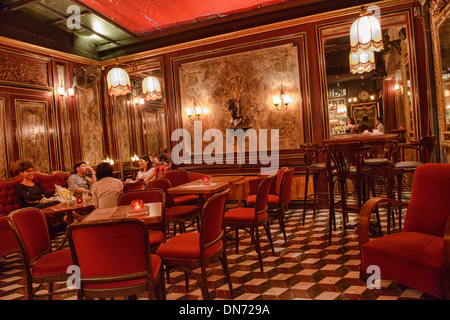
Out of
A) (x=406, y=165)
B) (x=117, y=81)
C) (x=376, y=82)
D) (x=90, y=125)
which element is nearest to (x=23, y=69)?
(x=90, y=125)

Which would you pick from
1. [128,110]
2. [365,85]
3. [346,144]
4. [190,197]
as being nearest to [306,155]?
[346,144]

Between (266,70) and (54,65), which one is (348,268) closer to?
(266,70)

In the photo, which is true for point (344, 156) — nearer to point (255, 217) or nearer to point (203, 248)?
point (255, 217)

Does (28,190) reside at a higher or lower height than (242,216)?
higher

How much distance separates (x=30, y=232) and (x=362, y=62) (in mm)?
4699

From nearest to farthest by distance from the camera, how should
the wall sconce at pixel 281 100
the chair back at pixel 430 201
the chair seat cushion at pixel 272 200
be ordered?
the chair back at pixel 430 201, the chair seat cushion at pixel 272 200, the wall sconce at pixel 281 100

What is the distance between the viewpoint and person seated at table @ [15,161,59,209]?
17.3 ft

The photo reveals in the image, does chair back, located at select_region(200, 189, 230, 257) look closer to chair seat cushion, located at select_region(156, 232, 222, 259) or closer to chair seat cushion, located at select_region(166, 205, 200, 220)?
chair seat cushion, located at select_region(156, 232, 222, 259)

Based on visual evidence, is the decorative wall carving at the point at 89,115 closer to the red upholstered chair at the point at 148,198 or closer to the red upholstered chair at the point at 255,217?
the red upholstered chair at the point at 148,198

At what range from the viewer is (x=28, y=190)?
5.40 m

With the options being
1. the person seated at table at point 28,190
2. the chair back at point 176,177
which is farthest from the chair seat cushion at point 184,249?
the person seated at table at point 28,190

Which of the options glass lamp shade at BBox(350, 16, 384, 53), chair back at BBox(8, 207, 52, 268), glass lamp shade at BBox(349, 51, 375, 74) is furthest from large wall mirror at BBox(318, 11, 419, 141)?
chair back at BBox(8, 207, 52, 268)

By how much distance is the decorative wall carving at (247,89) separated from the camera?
21.1ft

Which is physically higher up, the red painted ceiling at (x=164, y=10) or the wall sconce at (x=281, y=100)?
the red painted ceiling at (x=164, y=10)
